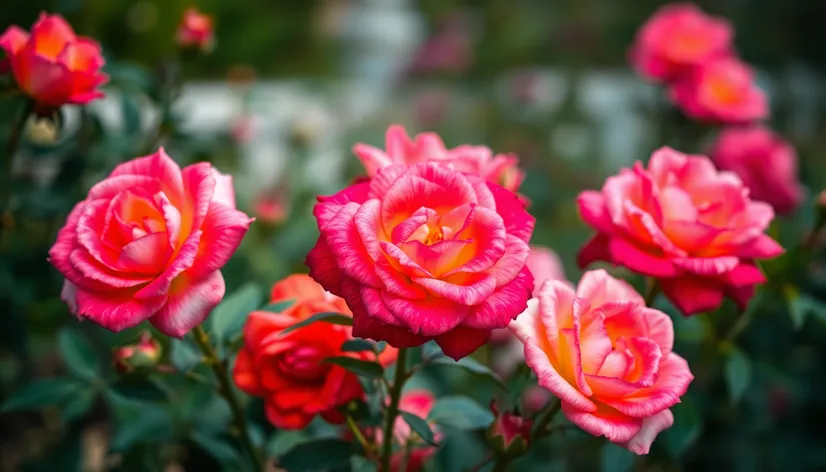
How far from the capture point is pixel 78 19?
111cm

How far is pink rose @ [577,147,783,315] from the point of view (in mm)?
485

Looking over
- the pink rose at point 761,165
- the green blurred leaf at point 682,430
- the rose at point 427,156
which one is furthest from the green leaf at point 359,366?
the pink rose at point 761,165

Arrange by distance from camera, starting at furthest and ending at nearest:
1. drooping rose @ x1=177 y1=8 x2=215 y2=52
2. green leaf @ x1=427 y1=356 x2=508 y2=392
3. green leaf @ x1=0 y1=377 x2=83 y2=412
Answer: drooping rose @ x1=177 y1=8 x2=215 y2=52 < green leaf @ x1=0 y1=377 x2=83 y2=412 < green leaf @ x1=427 y1=356 x2=508 y2=392

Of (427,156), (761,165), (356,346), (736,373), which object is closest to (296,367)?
(356,346)

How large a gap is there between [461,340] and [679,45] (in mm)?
744

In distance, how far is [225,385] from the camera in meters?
0.51

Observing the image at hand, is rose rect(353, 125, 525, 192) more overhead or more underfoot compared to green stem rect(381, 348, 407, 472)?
more overhead

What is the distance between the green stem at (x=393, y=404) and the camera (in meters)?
0.45

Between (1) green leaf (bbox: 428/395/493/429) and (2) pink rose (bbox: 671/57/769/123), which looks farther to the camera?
(2) pink rose (bbox: 671/57/769/123)

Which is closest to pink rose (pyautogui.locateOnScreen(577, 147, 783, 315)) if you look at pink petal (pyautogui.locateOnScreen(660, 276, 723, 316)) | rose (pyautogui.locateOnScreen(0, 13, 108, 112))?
pink petal (pyautogui.locateOnScreen(660, 276, 723, 316))

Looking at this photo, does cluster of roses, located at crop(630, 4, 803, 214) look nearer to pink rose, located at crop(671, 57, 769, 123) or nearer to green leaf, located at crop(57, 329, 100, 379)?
pink rose, located at crop(671, 57, 769, 123)

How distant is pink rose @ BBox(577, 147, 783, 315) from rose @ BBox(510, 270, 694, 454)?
1.7 inches

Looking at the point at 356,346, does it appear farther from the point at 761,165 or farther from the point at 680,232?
the point at 761,165

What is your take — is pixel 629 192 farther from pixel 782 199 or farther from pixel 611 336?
pixel 782 199
